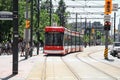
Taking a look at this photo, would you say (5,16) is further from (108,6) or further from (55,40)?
(55,40)

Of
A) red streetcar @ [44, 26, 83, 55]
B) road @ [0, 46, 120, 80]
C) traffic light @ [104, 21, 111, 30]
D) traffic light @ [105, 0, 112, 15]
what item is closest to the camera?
road @ [0, 46, 120, 80]

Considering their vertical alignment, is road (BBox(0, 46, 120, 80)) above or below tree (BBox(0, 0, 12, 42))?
below

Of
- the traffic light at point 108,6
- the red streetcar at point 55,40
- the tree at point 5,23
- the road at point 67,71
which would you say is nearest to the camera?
the road at point 67,71

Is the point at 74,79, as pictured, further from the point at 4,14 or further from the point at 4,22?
the point at 4,22

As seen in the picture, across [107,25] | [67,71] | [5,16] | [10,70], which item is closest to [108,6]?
[107,25]

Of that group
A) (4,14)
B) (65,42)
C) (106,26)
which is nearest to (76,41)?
(65,42)

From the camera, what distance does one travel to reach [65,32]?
51.8m

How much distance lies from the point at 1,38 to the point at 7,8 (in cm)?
501

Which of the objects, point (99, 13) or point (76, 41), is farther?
point (99, 13)

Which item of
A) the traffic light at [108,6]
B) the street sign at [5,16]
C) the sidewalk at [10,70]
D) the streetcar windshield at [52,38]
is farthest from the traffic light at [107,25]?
the street sign at [5,16]

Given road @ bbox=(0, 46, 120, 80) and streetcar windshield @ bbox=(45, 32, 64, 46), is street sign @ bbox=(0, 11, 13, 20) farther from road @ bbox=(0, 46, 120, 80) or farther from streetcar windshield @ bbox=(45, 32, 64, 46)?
streetcar windshield @ bbox=(45, 32, 64, 46)

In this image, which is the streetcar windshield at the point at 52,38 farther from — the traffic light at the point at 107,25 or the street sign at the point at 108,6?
the street sign at the point at 108,6

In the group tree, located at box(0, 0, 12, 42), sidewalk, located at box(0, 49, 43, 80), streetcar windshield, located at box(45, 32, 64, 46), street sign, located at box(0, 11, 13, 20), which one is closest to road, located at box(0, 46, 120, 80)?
sidewalk, located at box(0, 49, 43, 80)

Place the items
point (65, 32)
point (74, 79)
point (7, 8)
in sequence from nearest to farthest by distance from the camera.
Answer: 1. point (74, 79)
2. point (65, 32)
3. point (7, 8)
